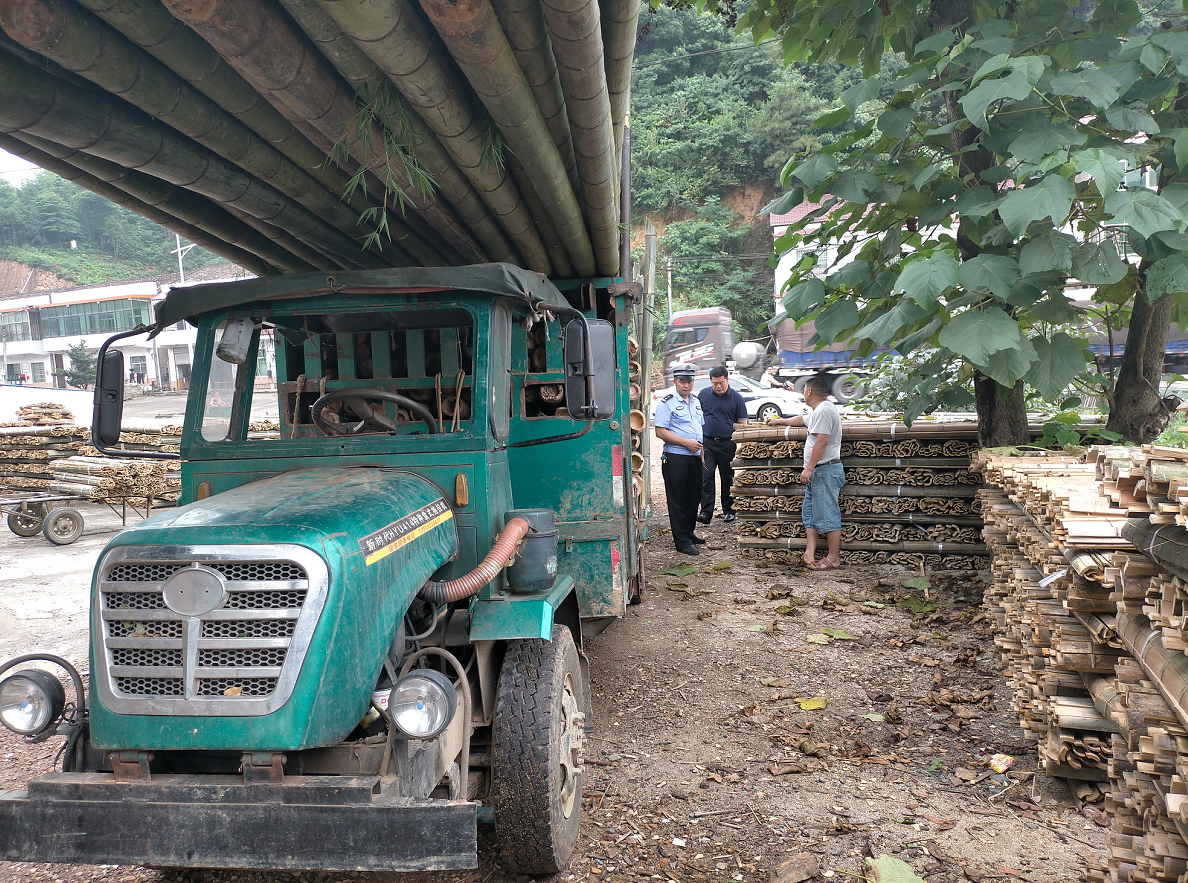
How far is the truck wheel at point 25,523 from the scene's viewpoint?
11070mm

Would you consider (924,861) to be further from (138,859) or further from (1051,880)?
(138,859)

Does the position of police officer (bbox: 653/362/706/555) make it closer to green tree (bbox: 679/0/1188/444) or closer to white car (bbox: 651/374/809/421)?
green tree (bbox: 679/0/1188/444)

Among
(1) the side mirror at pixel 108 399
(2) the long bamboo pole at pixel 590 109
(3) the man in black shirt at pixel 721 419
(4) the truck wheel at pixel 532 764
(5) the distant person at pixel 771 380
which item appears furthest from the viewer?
(5) the distant person at pixel 771 380

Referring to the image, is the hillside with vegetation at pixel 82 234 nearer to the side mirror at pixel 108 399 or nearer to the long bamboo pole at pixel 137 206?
the long bamboo pole at pixel 137 206

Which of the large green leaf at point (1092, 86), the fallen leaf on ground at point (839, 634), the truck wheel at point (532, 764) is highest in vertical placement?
the large green leaf at point (1092, 86)

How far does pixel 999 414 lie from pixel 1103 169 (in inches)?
139

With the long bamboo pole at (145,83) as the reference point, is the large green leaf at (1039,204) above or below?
below

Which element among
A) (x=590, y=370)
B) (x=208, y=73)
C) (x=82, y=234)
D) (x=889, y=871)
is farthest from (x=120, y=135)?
(x=82, y=234)

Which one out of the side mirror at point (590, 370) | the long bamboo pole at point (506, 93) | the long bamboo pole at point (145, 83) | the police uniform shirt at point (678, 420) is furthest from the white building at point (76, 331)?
the side mirror at point (590, 370)

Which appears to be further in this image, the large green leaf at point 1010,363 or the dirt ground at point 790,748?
the large green leaf at point 1010,363

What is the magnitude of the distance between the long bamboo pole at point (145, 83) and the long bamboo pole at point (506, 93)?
3.62 feet

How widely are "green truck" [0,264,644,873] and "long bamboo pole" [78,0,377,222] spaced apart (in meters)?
0.67

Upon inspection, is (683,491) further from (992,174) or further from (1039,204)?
(1039,204)

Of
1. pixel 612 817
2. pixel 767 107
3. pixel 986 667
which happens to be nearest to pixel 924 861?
pixel 612 817
